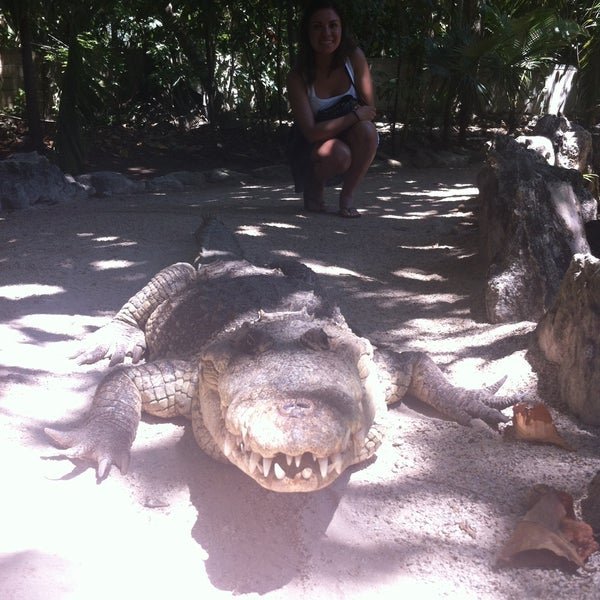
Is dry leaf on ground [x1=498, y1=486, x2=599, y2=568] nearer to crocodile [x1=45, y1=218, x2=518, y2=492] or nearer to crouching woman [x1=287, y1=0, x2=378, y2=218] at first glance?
crocodile [x1=45, y1=218, x2=518, y2=492]

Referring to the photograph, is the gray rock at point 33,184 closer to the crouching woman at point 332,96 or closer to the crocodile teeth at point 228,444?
the crouching woman at point 332,96

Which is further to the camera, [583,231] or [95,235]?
[95,235]

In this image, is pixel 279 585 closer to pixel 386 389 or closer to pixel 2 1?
pixel 386 389

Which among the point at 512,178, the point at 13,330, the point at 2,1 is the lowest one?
the point at 13,330

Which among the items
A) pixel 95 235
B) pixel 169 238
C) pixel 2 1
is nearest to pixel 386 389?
pixel 169 238

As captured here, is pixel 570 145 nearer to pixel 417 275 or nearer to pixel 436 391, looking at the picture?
pixel 417 275

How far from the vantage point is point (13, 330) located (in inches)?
149

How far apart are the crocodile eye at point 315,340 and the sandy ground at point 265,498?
0.50 m

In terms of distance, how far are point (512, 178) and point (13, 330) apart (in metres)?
3.30

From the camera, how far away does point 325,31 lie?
5.84m

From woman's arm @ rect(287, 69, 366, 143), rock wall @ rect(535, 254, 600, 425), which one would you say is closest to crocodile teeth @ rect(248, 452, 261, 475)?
rock wall @ rect(535, 254, 600, 425)

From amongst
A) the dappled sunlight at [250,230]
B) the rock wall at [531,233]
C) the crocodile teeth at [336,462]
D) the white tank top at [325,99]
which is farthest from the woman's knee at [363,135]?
the crocodile teeth at [336,462]

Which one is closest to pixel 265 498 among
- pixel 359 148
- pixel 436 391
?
pixel 436 391

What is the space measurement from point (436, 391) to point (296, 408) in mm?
1330
